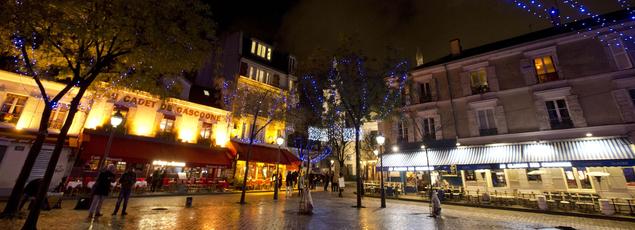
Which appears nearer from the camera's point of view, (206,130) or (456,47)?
(456,47)

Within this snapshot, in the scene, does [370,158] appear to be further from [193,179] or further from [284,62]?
[193,179]

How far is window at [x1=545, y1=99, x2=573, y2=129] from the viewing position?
1605 centimetres

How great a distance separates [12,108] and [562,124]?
112 ft

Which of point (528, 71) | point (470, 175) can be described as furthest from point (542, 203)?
point (528, 71)

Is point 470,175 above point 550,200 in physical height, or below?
above

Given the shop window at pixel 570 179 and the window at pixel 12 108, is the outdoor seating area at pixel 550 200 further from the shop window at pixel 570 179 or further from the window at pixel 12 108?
the window at pixel 12 108

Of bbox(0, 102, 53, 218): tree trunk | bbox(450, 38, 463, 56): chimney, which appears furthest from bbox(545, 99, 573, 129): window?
bbox(0, 102, 53, 218): tree trunk

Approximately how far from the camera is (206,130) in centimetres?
2377

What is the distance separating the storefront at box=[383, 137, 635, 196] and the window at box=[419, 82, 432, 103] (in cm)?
442

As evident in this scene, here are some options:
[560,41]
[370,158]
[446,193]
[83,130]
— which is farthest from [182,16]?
[370,158]

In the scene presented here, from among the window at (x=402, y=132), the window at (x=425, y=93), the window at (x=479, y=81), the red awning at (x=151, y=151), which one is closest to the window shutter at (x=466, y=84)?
the window at (x=479, y=81)

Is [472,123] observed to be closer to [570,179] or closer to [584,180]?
[570,179]

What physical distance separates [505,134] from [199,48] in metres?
19.7

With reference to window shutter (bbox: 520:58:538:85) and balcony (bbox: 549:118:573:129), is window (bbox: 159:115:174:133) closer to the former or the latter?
window shutter (bbox: 520:58:538:85)
